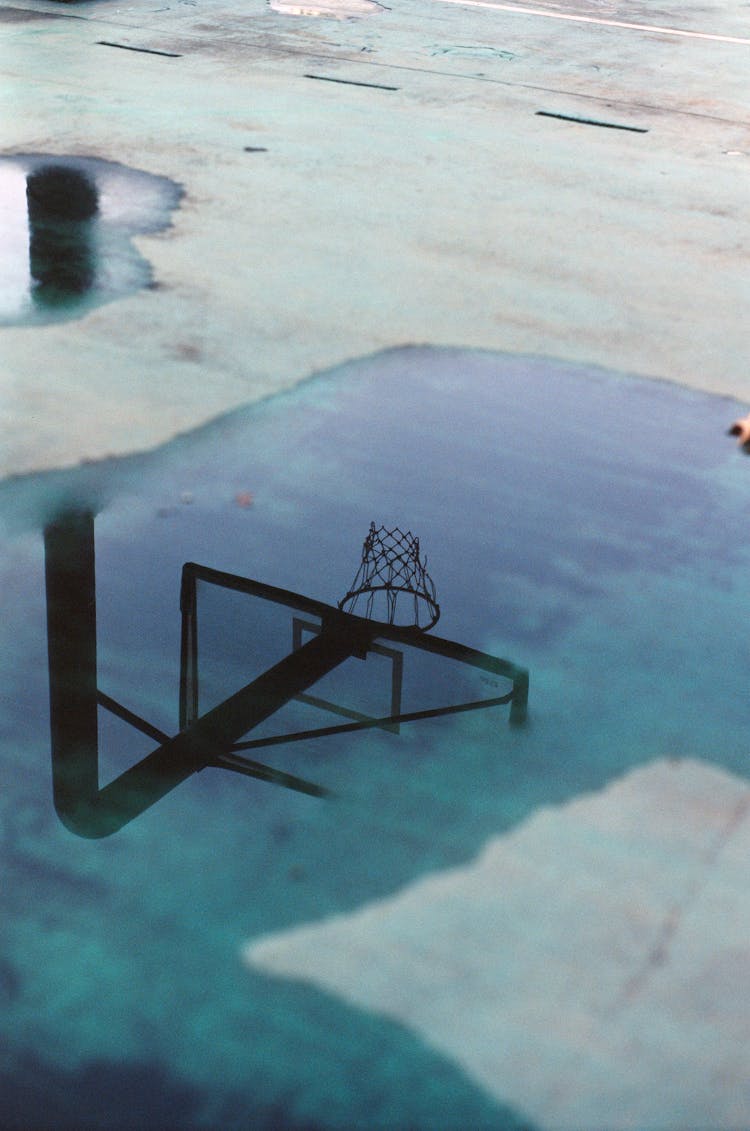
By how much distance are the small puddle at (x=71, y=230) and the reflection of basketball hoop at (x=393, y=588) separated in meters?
2.12

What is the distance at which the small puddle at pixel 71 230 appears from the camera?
5016mm

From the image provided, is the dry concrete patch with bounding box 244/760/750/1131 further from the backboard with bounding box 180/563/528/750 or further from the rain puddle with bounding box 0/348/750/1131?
the backboard with bounding box 180/563/528/750

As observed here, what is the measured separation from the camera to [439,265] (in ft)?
18.8

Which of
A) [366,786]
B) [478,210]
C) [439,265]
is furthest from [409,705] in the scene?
[478,210]

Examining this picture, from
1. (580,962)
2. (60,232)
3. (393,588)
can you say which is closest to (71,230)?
(60,232)

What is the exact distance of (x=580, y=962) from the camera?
2.25 metres

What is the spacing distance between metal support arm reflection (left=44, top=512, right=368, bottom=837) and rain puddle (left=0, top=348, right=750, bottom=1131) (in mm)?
32

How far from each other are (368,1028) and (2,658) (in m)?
1.30

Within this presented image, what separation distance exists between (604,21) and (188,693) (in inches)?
461

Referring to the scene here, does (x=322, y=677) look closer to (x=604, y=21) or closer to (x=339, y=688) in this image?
(x=339, y=688)

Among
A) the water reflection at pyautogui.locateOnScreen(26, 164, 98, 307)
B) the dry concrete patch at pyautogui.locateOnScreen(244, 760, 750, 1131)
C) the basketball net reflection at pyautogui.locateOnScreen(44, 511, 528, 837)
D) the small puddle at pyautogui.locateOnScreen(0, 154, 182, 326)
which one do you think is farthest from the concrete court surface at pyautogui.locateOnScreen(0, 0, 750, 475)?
the dry concrete patch at pyautogui.locateOnScreen(244, 760, 750, 1131)

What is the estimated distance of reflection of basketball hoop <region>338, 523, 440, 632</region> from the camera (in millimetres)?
3182

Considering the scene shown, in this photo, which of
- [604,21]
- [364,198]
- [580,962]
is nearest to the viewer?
[580,962]

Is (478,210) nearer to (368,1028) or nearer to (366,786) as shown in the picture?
(366,786)
